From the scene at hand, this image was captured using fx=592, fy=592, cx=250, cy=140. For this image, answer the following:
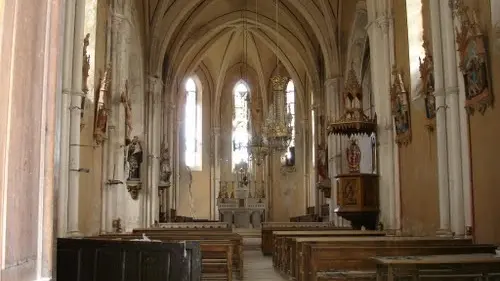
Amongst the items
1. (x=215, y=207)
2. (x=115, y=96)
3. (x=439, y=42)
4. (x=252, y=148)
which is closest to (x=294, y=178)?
(x=215, y=207)

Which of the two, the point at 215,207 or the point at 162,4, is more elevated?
the point at 162,4

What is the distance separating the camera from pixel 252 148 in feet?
81.0

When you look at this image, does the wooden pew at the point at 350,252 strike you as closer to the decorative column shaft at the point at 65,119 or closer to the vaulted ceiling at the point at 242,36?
the decorative column shaft at the point at 65,119

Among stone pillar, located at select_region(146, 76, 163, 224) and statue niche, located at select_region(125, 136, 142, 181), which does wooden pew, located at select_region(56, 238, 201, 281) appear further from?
stone pillar, located at select_region(146, 76, 163, 224)

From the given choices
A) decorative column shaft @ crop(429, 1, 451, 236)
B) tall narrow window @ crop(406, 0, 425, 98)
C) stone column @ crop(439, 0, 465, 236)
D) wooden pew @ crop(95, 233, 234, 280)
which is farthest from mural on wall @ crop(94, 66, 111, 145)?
stone column @ crop(439, 0, 465, 236)

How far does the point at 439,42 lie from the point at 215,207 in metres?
21.4

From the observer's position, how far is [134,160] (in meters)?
19.1

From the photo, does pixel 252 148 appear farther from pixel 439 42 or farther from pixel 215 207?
pixel 439 42

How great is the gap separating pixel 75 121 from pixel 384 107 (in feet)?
25.6

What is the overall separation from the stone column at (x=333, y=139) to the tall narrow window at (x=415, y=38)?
884 centimetres

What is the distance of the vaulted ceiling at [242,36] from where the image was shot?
22.8 metres

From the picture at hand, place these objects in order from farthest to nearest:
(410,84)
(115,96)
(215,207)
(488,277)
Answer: (215,207), (115,96), (410,84), (488,277)

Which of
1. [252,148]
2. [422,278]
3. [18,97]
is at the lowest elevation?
[422,278]

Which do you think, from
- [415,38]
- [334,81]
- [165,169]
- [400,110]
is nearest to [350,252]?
[400,110]
